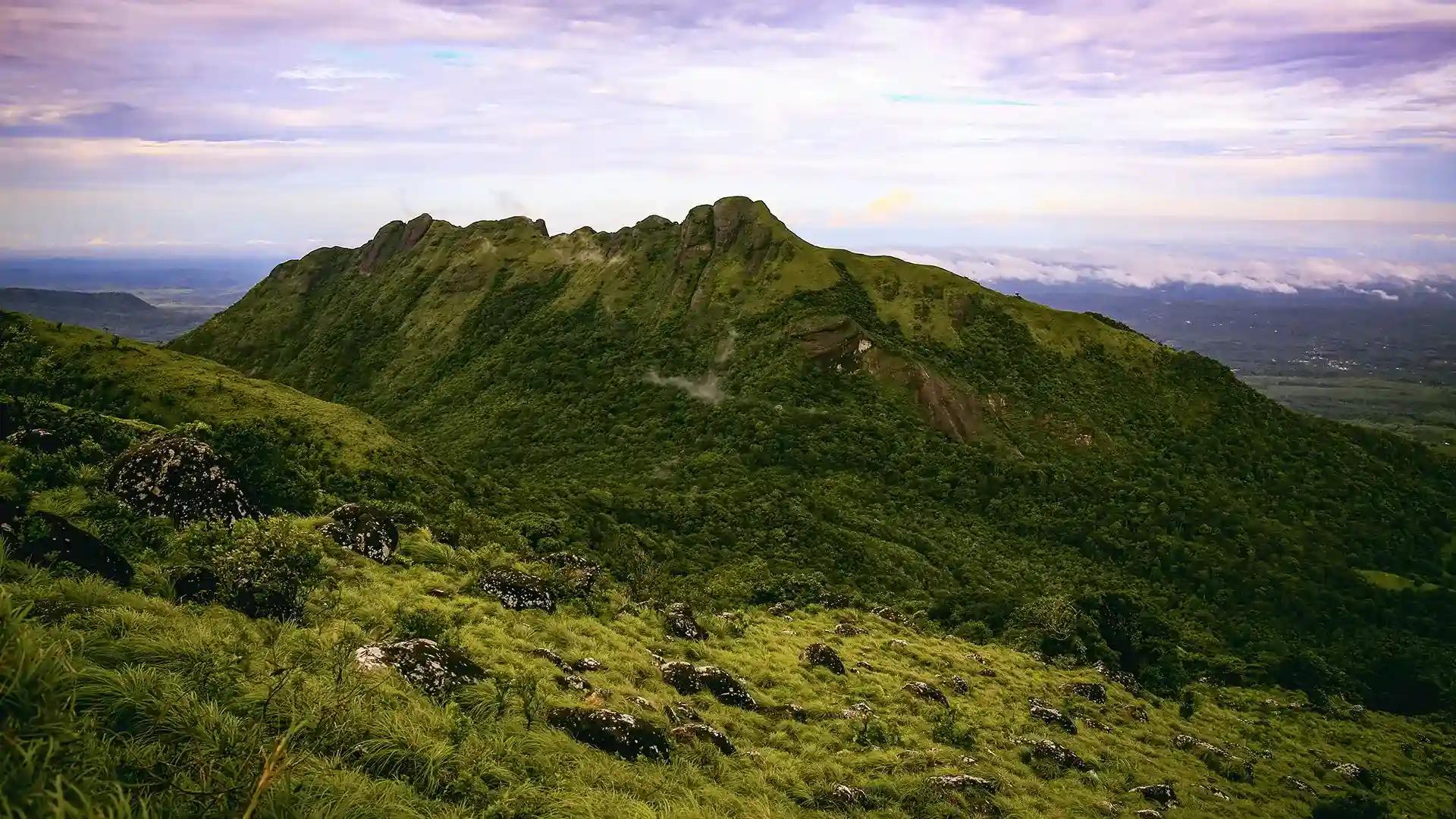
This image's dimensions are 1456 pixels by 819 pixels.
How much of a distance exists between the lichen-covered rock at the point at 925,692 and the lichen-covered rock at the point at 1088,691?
971cm

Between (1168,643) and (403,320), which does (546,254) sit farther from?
(1168,643)

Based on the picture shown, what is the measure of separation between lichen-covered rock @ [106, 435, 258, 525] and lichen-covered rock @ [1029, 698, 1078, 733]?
27.9 meters

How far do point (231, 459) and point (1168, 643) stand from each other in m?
57.3

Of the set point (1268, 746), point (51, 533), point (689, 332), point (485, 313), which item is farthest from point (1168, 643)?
point (485, 313)

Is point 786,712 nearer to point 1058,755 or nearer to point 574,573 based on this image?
point 574,573

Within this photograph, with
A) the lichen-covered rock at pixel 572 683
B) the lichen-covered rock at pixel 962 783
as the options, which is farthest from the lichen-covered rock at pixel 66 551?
the lichen-covered rock at pixel 962 783

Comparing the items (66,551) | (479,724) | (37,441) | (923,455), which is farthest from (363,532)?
(923,455)

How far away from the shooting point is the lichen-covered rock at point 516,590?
2003cm

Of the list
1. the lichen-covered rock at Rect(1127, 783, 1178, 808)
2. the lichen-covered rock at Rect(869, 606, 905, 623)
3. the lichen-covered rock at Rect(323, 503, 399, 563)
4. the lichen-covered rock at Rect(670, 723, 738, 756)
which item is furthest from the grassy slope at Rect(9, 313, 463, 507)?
the lichen-covered rock at Rect(1127, 783, 1178, 808)

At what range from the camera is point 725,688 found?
19891mm

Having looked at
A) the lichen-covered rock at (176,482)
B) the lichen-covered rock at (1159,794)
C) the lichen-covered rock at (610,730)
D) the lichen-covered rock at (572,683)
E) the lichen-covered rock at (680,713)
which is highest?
the lichen-covered rock at (176,482)

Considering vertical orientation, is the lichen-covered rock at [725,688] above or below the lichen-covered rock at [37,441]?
below

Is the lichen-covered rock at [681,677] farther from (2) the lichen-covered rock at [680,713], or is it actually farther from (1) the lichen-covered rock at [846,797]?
(1) the lichen-covered rock at [846,797]

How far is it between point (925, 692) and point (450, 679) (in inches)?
747
